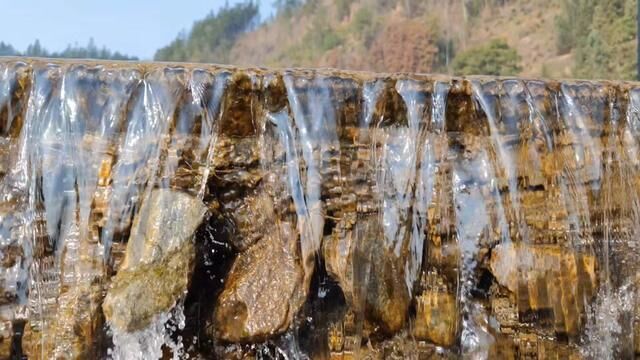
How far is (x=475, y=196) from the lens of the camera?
307 centimetres

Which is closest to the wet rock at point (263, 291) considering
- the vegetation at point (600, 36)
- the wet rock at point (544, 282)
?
the wet rock at point (544, 282)

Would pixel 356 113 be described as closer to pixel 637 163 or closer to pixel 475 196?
pixel 475 196

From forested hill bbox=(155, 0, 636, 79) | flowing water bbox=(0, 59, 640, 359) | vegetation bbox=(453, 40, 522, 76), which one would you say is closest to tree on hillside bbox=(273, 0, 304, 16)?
forested hill bbox=(155, 0, 636, 79)

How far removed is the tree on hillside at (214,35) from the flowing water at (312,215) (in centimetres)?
6052

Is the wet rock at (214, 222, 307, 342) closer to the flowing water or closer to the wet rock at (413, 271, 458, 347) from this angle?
the flowing water

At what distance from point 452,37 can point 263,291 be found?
33.1m

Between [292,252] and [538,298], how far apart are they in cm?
103

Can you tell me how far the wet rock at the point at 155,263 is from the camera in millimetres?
2570

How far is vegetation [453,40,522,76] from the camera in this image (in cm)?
2561

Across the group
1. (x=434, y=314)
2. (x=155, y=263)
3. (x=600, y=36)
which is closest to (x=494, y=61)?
(x=600, y=36)

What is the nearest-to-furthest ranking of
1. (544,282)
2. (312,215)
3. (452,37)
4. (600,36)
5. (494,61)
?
1. (312,215)
2. (544,282)
3. (600,36)
4. (494,61)
5. (452,37)

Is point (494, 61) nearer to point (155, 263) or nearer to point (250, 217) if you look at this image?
point (250, 217)

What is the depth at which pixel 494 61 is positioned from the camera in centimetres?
2580

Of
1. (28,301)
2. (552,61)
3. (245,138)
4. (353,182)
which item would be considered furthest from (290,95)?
(552,61)
